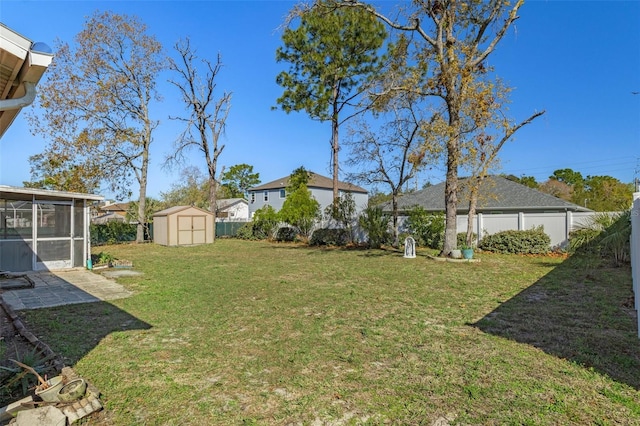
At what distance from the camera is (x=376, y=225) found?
16344 millimetres

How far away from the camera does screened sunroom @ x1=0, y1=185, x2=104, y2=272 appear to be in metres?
9.86

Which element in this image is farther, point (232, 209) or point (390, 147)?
point (232, 209)

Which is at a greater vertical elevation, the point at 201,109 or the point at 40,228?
the point at 201,109

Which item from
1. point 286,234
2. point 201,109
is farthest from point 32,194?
point 201,109

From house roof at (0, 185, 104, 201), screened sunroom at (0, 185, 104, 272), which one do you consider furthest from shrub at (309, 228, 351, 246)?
house roof at (0, 185, 104, 201)

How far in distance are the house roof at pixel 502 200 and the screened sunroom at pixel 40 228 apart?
499 inches

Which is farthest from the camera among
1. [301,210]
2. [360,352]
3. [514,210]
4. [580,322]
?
[301,210]

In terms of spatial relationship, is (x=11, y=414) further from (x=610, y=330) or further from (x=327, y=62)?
(x=327, y=62)

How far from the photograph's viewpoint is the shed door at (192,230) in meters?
21.0

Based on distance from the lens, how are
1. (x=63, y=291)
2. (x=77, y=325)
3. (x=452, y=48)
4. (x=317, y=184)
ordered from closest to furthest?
(x=77, y=325), (x=63, y=291), (x=452, y=48), (x=317, y=184)

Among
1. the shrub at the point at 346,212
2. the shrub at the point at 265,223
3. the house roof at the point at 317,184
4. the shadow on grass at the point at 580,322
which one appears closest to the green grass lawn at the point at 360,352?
the shadow on grass at the point at 580,322

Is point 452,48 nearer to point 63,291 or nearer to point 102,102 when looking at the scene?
point 63,291

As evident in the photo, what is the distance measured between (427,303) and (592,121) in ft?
59.9

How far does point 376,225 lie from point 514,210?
21.9 feet
